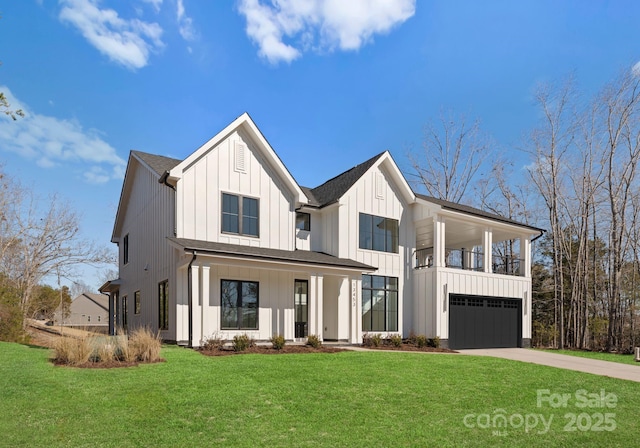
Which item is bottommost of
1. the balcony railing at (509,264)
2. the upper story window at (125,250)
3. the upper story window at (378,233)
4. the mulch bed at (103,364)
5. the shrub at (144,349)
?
the mulch bed at (103,364)

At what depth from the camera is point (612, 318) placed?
2392 cm

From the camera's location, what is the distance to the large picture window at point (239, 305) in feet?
50.6

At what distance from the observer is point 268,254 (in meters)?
15.4

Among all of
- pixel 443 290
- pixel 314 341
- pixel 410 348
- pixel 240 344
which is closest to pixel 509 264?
pixel 443 290

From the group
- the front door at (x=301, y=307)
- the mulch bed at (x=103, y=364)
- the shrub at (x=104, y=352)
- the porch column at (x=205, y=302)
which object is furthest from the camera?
the front door at (x=301, y=307)

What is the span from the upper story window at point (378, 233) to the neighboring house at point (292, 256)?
0.17 ft

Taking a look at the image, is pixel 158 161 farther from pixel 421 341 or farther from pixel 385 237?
pixel 421 341

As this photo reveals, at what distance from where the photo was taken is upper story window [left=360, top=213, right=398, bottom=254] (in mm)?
19531

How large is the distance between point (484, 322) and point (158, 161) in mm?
15835

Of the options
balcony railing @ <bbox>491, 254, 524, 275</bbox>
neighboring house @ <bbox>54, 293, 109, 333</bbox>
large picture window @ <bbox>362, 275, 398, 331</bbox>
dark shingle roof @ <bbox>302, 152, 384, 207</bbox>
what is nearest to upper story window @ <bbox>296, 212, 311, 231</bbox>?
dark shingle roof @ <bbox>302, 152, 384, 207</bbox>

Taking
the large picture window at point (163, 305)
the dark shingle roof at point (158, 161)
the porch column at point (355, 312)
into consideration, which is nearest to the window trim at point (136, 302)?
the large picture window at point (163, 305)

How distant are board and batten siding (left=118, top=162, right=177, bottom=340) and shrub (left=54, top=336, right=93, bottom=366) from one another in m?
4.61

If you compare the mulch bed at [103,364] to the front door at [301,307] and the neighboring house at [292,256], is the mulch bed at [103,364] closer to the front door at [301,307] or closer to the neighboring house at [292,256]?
the neighboring house at [292,256]

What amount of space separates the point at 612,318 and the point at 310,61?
20204 mm
